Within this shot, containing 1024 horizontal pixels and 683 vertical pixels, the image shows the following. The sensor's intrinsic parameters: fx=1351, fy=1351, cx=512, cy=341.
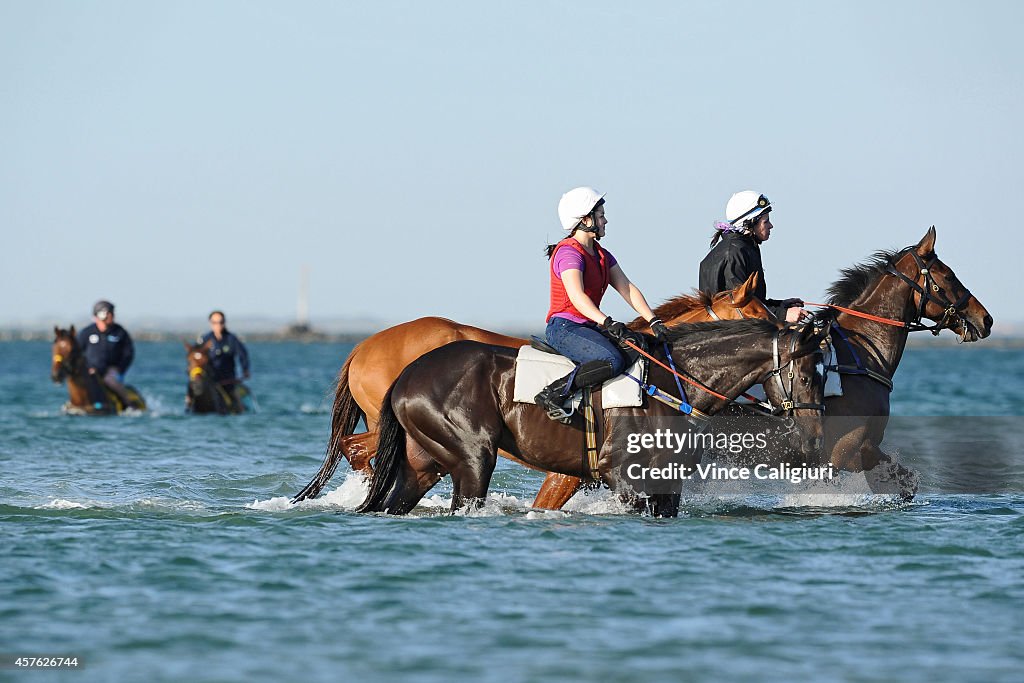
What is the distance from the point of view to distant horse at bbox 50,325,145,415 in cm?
2439

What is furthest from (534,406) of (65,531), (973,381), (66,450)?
(973,381)

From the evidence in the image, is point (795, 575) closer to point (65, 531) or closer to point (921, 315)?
→ point (921, 315)

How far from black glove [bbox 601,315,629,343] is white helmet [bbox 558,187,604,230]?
32.7 inches

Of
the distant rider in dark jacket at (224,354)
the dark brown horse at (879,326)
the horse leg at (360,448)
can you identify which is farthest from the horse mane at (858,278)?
the distant rider in dark jacket at (224,354)

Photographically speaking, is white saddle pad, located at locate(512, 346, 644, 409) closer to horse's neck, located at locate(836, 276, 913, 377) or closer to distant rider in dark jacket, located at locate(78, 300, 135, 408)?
horse's neck, located at locate(836, 276, 913, 377)

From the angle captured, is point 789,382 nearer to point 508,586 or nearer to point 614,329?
point 614,329

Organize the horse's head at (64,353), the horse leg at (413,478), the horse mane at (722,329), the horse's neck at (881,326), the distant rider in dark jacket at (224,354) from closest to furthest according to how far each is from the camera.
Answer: the horse mane at (722,329), the horse leg at (413,478), the horse's neck at (881,326), the horse's head at (64,353), the distant rider in dark jacket at (224,354)

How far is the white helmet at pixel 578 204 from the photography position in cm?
1005

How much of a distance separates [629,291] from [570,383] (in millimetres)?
1083

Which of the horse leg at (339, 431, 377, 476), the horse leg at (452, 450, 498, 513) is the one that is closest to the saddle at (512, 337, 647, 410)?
the horse leg at (452, 450, 498, 513)

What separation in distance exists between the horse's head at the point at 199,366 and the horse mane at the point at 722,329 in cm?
1585

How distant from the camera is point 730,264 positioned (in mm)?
11562

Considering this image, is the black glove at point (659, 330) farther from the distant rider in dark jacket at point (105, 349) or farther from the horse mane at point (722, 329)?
the distant rider in dark jacket at point (105, 349)

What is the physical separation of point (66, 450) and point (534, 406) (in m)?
9.81
